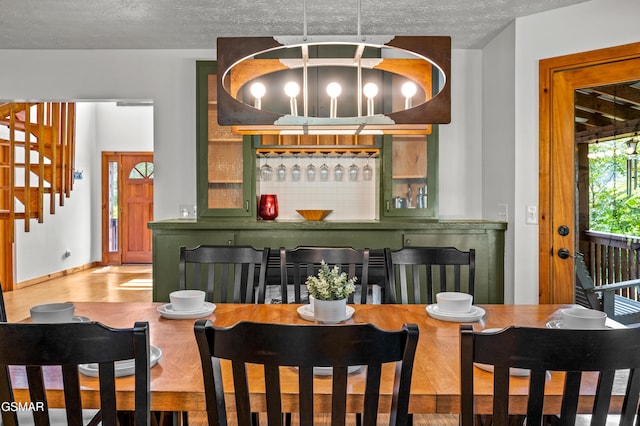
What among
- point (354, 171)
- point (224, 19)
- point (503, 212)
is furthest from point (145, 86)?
point (503, 212)

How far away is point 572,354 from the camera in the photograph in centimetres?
→ 93

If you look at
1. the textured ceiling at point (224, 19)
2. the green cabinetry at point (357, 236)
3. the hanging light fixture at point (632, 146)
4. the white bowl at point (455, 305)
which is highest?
the textured ceiling at point (224, 19)

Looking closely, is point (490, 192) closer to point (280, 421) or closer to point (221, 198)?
point (221, 198)

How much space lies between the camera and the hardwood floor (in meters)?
5.38

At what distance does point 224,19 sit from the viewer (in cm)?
350

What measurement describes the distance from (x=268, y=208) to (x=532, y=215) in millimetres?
2009

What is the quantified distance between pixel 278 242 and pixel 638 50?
268 centimetres

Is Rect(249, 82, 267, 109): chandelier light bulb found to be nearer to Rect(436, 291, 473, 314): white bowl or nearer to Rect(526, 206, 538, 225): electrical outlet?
Rect(436, 291, 473, 314): white bowl

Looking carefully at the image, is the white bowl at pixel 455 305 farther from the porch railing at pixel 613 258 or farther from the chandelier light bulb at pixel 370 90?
the porch railing at pixel 613 258

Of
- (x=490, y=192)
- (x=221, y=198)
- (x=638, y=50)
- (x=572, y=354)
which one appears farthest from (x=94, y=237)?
(x=572, y=354)

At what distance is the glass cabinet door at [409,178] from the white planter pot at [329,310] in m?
2.21

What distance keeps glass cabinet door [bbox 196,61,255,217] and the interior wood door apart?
5.12 meters

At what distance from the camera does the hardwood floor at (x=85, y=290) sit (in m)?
5.38

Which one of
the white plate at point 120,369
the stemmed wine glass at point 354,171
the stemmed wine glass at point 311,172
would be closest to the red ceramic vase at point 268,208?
the stemmed wine glass at point 311,172
